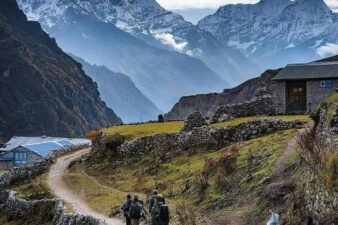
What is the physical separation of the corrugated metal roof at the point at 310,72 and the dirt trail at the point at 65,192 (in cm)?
2175

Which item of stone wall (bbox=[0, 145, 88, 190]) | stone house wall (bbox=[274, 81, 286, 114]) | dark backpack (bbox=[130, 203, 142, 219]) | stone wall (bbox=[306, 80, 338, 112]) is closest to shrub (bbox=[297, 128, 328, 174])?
dark backpack (bbox=[130, 203, 142, 219])

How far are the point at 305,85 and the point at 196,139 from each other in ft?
50.1

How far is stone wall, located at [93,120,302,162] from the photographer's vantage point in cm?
4425

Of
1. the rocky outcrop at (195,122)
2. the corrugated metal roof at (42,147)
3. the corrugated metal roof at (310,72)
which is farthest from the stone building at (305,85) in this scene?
the corrugated metal roof at (42,147)

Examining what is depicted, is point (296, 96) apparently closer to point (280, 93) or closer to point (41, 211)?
point (280, 93)

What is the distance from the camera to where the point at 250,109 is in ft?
191

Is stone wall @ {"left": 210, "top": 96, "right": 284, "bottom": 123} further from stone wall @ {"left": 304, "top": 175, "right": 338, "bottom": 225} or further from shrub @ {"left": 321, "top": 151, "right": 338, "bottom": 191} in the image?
shrub @ {"left": 321, "top": 151, "right": 338, "bottom": 191}

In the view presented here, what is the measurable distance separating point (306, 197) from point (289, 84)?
39.0 metres

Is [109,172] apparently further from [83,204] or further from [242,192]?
[242,192]

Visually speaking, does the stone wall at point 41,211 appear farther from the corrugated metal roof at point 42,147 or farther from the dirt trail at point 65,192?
the corrugated metal roof at point 42,147

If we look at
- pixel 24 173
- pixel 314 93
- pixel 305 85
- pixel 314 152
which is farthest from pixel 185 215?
pixel 24 173

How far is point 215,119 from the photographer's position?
5603 cm

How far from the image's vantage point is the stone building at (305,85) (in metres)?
57.2

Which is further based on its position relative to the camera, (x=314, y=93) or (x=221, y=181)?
(x=314, y=93)
